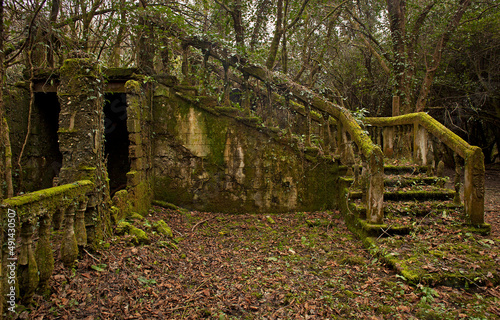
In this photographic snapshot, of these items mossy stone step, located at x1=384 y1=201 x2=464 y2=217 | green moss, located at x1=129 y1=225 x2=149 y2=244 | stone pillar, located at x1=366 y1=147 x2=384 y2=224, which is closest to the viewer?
green moss, located at x1=129 y1=225 x2=149 y2=244

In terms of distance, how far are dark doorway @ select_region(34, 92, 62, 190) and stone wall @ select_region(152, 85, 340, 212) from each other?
2930 mm

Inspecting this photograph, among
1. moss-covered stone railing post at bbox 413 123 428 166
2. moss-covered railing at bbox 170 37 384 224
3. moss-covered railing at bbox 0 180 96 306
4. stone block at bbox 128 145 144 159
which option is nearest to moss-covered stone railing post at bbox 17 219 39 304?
moss-covered railing at bbox 0 180 96 306

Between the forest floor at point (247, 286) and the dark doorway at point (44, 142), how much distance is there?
3956mm

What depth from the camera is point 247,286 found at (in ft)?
12.5

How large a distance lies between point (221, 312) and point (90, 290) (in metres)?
1.43

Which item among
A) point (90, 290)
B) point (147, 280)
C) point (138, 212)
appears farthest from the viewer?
point (138, 212)

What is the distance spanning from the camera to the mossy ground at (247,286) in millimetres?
3037

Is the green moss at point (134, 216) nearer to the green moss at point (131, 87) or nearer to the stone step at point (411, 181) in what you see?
the green moss at point (131, 87)

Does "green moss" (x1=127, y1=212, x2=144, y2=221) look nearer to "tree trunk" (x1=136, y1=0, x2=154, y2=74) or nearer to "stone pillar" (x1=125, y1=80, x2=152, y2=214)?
"stone pillar" (x1=125, y1=80, x2=152, y2=214)

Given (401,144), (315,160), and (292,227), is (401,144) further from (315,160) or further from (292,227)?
(292,227)

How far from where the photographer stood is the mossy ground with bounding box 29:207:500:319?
120 inches

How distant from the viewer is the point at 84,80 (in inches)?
161

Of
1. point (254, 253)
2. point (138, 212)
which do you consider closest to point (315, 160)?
point (254, 253)

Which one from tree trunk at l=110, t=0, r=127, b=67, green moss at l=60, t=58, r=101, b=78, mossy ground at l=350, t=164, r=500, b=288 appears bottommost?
mossy ground at l=350, t=164, r=500, b=288
